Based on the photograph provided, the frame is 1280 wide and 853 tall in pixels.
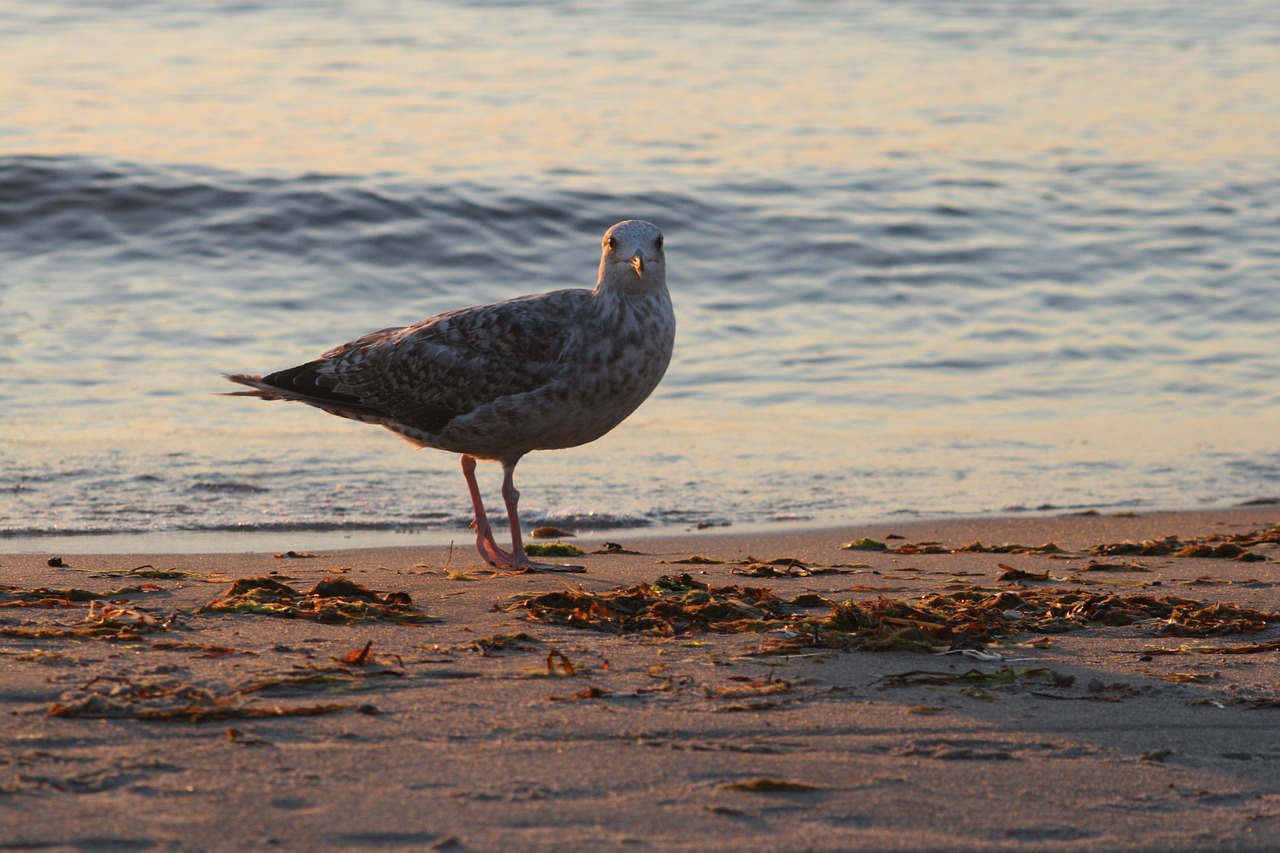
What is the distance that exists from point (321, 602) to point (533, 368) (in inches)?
61.8

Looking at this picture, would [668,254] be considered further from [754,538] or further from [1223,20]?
[1223,20]

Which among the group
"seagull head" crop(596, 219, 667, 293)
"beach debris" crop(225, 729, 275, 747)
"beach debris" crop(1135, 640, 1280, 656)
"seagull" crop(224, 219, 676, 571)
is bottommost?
"beach debris" crop(225, 729, 275, 747)

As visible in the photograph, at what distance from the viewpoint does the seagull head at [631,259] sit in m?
6.34

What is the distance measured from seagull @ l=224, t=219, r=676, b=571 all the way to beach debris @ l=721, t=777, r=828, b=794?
2826mm

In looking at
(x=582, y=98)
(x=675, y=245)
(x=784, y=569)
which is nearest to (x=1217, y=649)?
(x=784, y=569)

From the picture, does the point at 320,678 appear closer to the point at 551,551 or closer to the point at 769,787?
the point at 769,787

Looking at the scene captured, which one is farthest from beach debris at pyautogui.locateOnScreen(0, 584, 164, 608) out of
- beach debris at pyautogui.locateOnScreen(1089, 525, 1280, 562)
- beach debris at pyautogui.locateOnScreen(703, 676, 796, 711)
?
beach debris at pyautogui.locateOnScreen(1089, 525, 1280, 562)

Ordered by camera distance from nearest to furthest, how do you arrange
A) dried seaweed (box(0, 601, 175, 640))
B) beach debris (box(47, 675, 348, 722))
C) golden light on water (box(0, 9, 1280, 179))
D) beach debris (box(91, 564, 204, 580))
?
beach debris (box(47, 675, 348, 722)) < dried seaweed (box(0, 601, 175, 640)) < beach debris (box(91, 564, 204, 580)) < golden light on water (box(0, 9, 1280, 179))

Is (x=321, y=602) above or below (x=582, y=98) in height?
below

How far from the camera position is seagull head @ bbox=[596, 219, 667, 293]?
6.34 meters

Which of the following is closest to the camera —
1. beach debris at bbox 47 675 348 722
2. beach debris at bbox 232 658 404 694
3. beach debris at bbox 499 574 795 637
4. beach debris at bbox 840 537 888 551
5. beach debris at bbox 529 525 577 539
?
beach debris at bbox 47 675 348 722

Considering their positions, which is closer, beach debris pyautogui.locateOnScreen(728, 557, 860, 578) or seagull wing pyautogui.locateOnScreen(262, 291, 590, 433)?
beach debris pyautogui.locateOnScreen(728, 557, 860, 578)

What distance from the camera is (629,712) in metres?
4.05

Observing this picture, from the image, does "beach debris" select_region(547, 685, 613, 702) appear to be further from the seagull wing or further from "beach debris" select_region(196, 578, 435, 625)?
the seagull wing
